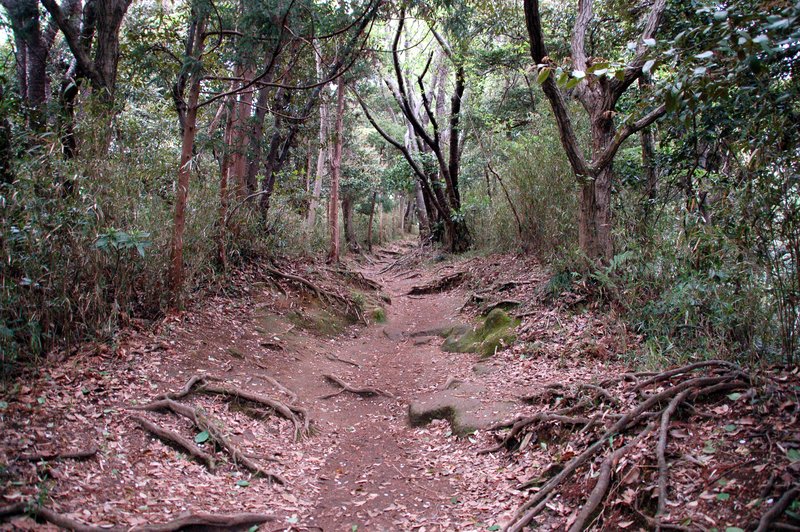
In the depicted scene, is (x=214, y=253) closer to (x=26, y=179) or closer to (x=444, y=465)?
(x=26, y=179)

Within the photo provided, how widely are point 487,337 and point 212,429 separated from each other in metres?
4.75

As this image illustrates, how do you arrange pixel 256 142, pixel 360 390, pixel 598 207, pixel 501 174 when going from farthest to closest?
pixel 501 174 < pixel 256 142 < pixel 598 207 < pixel 360 390

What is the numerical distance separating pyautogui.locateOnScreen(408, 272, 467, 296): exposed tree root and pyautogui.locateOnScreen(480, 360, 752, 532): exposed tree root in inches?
332

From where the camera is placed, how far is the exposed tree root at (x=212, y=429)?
4.43m

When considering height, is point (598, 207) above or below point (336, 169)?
below

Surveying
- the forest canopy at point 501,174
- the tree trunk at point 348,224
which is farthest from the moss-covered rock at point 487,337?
the tree trunk at point 348,224

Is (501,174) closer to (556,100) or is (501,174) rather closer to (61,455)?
(556,100)

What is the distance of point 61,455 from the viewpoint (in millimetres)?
3469

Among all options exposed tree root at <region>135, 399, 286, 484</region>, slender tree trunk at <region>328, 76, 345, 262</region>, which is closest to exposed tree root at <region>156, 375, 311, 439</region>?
exposed tree root at <region>135, 399, 286, 484</region>

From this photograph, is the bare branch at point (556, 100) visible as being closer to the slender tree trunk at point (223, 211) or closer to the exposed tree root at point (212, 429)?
the slender tree trunk at point (223, 211)

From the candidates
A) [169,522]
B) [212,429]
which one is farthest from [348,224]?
[169,522]

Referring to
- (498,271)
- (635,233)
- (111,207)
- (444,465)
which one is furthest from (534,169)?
(111,207)

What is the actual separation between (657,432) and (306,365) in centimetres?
519

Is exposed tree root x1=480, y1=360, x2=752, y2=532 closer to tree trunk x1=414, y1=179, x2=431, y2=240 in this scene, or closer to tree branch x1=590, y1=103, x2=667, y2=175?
tree branch x1=590, y1=103, x2=667, y2=175
